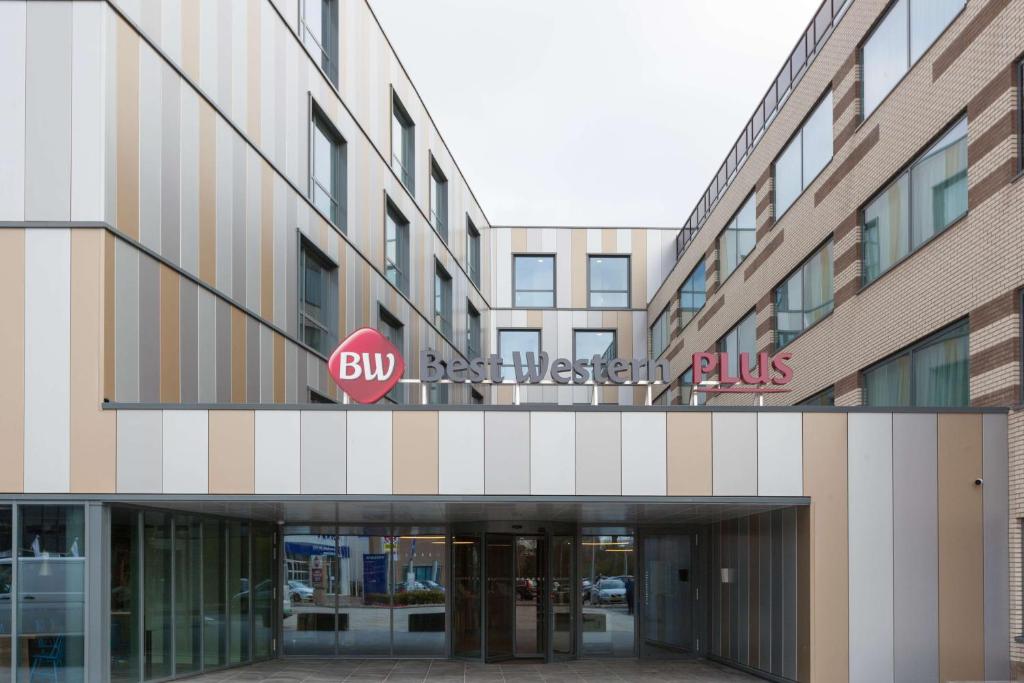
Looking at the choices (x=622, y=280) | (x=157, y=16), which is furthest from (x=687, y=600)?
(x=622, y=280)

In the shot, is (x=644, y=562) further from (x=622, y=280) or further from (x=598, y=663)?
(x=622, y=280)

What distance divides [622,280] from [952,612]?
30.8 m

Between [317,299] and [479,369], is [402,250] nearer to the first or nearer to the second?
[317,299]

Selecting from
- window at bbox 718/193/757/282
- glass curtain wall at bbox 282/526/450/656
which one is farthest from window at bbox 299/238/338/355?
window at bbox 718/193/757/282

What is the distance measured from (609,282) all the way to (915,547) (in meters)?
30.5

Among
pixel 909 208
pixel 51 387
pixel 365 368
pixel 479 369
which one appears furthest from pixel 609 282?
pixel 51 387

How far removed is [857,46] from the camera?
1997cm

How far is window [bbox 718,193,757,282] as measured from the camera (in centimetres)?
2747

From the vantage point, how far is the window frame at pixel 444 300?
111 feet

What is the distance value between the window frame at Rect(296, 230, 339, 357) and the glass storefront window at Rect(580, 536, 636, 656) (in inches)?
269

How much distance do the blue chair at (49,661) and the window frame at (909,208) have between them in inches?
529

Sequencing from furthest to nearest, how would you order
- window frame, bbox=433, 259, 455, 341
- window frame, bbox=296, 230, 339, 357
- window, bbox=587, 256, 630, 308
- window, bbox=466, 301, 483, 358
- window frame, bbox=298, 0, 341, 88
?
window, bbox=587, 256, 630, 308 → window, bbox=466, 301, 483, 358 → window frame, bbox=433, 259, 455, 341 → window frame, bbox=298, 0, 341, 88 → window frame, bbox=296, 230, 339, 357

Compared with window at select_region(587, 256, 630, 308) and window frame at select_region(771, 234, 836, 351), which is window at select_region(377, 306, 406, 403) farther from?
window at select_region(587, 256, 630, 308)

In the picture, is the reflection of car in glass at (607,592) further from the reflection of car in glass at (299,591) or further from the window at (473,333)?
the window at (473,333)
